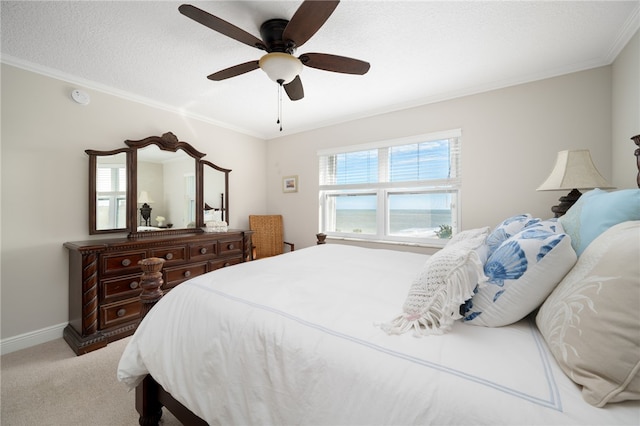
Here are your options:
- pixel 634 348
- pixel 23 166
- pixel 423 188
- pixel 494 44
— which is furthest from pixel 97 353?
pixel 494 44

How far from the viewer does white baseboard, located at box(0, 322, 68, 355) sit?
2.19 meters

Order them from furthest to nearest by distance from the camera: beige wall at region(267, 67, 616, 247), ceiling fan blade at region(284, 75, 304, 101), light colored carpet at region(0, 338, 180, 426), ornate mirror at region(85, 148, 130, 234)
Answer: ornate mirror at region(85, 148, 130, 234) < beige wall at region(267, 67, 616, 247) < ceiling fan blade at region(284, 75, 304, 101) < light colored carpet at region(0, 338, 180, 426)

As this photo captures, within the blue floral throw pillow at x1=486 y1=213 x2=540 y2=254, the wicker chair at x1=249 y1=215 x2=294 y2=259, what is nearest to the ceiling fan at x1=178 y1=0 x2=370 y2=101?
the blue floral throw pillow at x1=486 y1=213 x2=540 y2=254

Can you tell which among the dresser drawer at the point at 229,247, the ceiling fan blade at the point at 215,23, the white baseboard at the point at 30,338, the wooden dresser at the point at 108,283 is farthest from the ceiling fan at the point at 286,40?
the white baseboard at the point at 30,338

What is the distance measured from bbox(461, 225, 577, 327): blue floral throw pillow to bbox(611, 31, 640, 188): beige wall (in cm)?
193

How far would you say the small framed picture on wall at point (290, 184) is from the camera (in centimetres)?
431

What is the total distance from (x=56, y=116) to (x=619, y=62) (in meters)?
5.11

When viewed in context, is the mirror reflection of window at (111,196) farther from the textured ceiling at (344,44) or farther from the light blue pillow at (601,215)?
the light blue pillow at (601,215)

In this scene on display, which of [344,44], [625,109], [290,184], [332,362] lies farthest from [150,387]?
[625,109]

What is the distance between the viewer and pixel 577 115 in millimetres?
2383

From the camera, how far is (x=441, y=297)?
89 centimetres

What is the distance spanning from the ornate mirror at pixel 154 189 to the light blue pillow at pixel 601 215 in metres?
3.69

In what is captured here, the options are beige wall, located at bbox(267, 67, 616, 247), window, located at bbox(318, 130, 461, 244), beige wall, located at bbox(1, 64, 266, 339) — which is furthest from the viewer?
window, located at bbox(318, 130, 461, 244)

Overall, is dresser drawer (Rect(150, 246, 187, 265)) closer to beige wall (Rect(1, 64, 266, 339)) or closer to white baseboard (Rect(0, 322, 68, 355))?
beige wall (Rect(1, 64, 266, 339))
